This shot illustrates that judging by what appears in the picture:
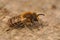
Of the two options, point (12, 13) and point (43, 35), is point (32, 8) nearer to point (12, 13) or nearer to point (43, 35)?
point (12, 13)

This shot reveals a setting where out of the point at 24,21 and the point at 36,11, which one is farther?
the point at 36,11

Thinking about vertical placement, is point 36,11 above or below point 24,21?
above

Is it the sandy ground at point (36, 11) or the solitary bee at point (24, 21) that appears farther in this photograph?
the solitary bee at point (24, 21)

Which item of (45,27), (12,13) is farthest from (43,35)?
(12,13)

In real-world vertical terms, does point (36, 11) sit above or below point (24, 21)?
above

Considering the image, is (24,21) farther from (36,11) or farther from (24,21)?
(36,11)

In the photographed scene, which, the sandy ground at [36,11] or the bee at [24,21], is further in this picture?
the bee at [24,21]

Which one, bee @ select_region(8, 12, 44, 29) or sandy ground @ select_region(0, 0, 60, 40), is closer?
sandy ground @ select_region(0, 0, 60, 40)

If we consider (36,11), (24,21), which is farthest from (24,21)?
(36,11)
